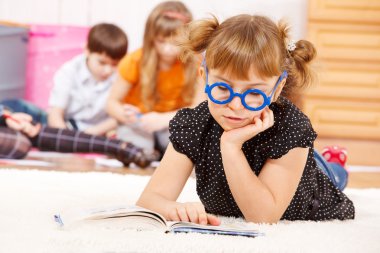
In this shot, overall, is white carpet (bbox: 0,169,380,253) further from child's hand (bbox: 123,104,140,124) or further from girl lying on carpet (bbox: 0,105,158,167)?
child's hand (bbox: 123,104,140,124)

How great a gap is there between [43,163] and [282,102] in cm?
136

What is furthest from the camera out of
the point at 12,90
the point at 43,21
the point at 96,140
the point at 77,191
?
the point at 43,21

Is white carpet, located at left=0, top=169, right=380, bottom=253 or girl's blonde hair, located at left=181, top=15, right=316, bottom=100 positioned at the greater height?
girl's blonde hair, located at left=181, top=15, right=316, bottom=100

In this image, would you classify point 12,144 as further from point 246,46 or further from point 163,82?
point 246,46

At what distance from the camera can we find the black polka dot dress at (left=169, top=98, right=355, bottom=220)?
1105 mm

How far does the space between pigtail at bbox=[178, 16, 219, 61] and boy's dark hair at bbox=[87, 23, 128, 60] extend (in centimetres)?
173

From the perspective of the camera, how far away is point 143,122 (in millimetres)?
2531

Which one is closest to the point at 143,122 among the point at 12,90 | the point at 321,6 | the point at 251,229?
the point at 12,90

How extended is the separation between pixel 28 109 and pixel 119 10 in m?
0.85

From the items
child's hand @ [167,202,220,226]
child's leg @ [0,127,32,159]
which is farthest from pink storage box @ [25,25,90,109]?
child's hand @ [167,202,220,226]

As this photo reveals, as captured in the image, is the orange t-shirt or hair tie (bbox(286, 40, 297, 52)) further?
the orange t-shirt

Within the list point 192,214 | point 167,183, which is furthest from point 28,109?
point 192,214

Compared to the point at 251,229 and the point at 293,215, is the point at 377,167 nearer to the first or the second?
the point at 293,215

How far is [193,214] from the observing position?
1039 mm
